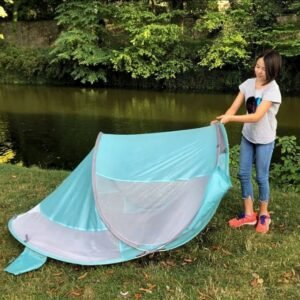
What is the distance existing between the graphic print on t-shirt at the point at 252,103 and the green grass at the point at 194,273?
3.81ft

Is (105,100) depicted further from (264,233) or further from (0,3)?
(264,233)

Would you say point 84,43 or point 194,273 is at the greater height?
point 194,273

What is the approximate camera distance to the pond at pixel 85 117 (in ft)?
42.2

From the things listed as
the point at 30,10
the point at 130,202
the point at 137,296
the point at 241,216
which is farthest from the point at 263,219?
the point at 30,10

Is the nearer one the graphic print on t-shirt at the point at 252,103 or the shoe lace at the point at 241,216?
the graphic print on t-shirt at the point at 252,103

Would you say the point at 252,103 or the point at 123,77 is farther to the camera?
the point at 123,77

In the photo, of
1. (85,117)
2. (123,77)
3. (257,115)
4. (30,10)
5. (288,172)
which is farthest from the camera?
(30,10)

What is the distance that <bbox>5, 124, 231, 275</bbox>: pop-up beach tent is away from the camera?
13.5 ft

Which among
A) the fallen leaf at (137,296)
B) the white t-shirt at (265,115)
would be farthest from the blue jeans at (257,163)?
the fallen leaf at (137,296)

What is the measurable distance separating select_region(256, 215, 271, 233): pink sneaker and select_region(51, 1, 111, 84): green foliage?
68.4 feet

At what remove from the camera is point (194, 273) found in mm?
3926

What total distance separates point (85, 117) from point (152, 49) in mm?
8444

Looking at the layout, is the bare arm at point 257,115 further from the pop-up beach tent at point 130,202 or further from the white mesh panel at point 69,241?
the white mesh panel at point 69,241

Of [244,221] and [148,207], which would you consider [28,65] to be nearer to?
A: [244,221]
